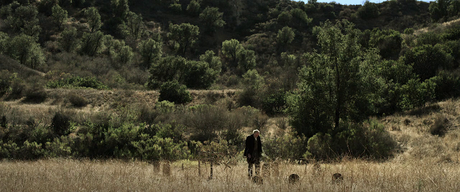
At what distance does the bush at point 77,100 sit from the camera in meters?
24.5

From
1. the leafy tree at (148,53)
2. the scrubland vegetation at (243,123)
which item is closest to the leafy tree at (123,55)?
the leafy tree at (148,53)

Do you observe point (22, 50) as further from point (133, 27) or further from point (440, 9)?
point (440, 9)

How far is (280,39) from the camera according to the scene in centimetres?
6525

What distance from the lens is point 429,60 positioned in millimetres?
23656

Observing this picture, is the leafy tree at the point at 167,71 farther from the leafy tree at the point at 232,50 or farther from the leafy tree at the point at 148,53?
the leafy tree at the point at 232,50

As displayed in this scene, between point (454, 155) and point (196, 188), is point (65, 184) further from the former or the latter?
point (454, 155)

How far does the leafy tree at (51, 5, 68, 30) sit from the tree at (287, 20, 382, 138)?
188 feet

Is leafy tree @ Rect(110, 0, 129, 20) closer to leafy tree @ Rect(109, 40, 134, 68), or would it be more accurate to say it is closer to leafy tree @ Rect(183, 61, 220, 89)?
leafy tree @ Rect(109, 40, 134, 68)

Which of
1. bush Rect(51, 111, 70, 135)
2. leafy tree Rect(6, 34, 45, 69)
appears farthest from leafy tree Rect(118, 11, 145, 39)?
Result: bush Rect(51, 111, 70, 135)

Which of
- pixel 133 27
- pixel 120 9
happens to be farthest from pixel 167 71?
pixel 120 9

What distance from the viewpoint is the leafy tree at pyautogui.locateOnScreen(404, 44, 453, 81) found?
23078mm

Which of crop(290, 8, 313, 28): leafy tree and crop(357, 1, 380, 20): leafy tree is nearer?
crop(357, 1, 380, 20): leafy tree

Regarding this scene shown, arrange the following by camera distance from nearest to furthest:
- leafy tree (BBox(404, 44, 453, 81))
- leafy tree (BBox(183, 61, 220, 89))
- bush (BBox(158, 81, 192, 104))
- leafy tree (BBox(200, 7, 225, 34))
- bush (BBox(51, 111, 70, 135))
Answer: bush (BBox(51, 111, 70, 135))
leafy tree (BBox(404, 44, 453, 81))
bush (BBox(158, 81, 192, 104))
leafy tree (BBox(183, 61, 220, 89))
leafy tree (BBox(200, 7, 225, 34))

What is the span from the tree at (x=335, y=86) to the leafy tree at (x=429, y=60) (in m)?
10.3
